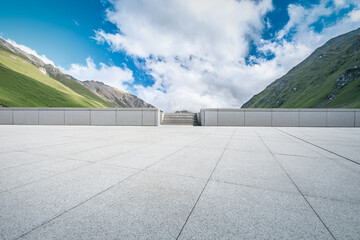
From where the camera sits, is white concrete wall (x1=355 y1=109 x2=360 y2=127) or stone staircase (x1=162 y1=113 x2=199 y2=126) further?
stone staircase (x1=162 y1=113 x2=199 y2=126)

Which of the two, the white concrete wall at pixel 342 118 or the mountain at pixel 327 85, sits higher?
the mountain at pixel 327 85

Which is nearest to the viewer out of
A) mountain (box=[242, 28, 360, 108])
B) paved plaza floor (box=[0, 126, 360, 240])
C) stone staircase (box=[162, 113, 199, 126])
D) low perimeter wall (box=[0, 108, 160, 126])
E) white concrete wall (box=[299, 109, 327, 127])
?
paved plaza floor (box=[0, 126, 360, 240])

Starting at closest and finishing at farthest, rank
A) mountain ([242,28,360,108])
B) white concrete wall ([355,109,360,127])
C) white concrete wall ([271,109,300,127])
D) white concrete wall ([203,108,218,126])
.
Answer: white concrete wall ([355,109,360,127]) < white concrete wall ([271,109,300,127]) < white concrete wall ([203,108,218,126]) < mountain ([242,28,360,108])

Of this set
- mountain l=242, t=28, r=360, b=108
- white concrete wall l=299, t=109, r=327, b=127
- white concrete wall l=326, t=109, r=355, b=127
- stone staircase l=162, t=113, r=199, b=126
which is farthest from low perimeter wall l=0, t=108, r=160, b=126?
mountain l=242, t=28, r=360, b=108

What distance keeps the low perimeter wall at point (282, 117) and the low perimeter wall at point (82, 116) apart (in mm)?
5884

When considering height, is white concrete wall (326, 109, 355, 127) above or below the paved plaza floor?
above

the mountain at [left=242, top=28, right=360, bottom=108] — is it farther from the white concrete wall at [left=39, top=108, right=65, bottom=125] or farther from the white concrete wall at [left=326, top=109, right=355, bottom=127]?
the white concrete wall at [left=39, top=108, right=65, bottom=125]

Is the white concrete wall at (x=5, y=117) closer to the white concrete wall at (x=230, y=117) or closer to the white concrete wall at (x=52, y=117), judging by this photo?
the white concrete wall at (x=52, y=117)

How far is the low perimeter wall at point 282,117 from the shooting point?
14758 mm

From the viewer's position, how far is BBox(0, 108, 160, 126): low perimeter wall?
51.1ft

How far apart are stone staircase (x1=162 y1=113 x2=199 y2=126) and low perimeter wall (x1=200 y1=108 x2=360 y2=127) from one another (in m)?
1.34

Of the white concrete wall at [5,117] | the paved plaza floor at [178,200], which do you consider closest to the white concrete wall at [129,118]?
the white concrete wall at [5,117]

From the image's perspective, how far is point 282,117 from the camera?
611 inches

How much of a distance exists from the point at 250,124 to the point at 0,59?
18165 cm
